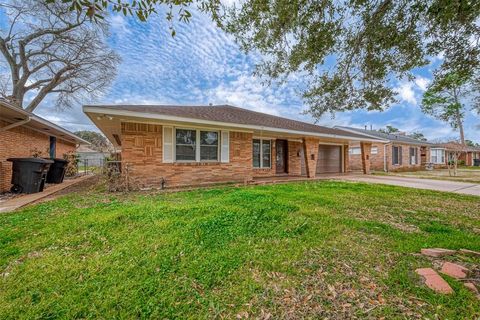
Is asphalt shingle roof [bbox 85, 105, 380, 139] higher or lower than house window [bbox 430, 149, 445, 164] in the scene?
higher

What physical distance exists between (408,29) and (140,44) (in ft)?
→ 28.1

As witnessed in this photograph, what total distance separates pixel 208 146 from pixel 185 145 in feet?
3.23

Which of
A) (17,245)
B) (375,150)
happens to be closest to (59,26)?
(17,245)

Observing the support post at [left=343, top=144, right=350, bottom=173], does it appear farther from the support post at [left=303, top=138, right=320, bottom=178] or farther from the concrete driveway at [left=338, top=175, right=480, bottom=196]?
the support post at [left=303, top=138, right=320, bottom=178]

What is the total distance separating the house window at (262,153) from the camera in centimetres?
1172

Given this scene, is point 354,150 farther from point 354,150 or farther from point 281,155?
point 281,155

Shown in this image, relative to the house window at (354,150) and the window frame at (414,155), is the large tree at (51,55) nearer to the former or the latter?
the house window at (354,150)

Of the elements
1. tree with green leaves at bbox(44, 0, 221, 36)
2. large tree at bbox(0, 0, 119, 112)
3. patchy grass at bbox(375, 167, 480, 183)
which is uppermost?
large tree at bbox(0, 0, 119, 112)

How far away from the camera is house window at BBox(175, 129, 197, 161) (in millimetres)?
8445

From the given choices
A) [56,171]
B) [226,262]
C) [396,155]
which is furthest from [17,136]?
[396,155]

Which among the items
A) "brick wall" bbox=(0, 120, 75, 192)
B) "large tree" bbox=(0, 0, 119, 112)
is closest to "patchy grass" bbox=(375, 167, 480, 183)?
"brick wall" bbox=(0, 120, 75, 192)

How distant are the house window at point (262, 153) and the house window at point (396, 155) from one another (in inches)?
557

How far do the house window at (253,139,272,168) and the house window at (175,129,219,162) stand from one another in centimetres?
303

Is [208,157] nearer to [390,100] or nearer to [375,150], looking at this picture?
[390,100]
